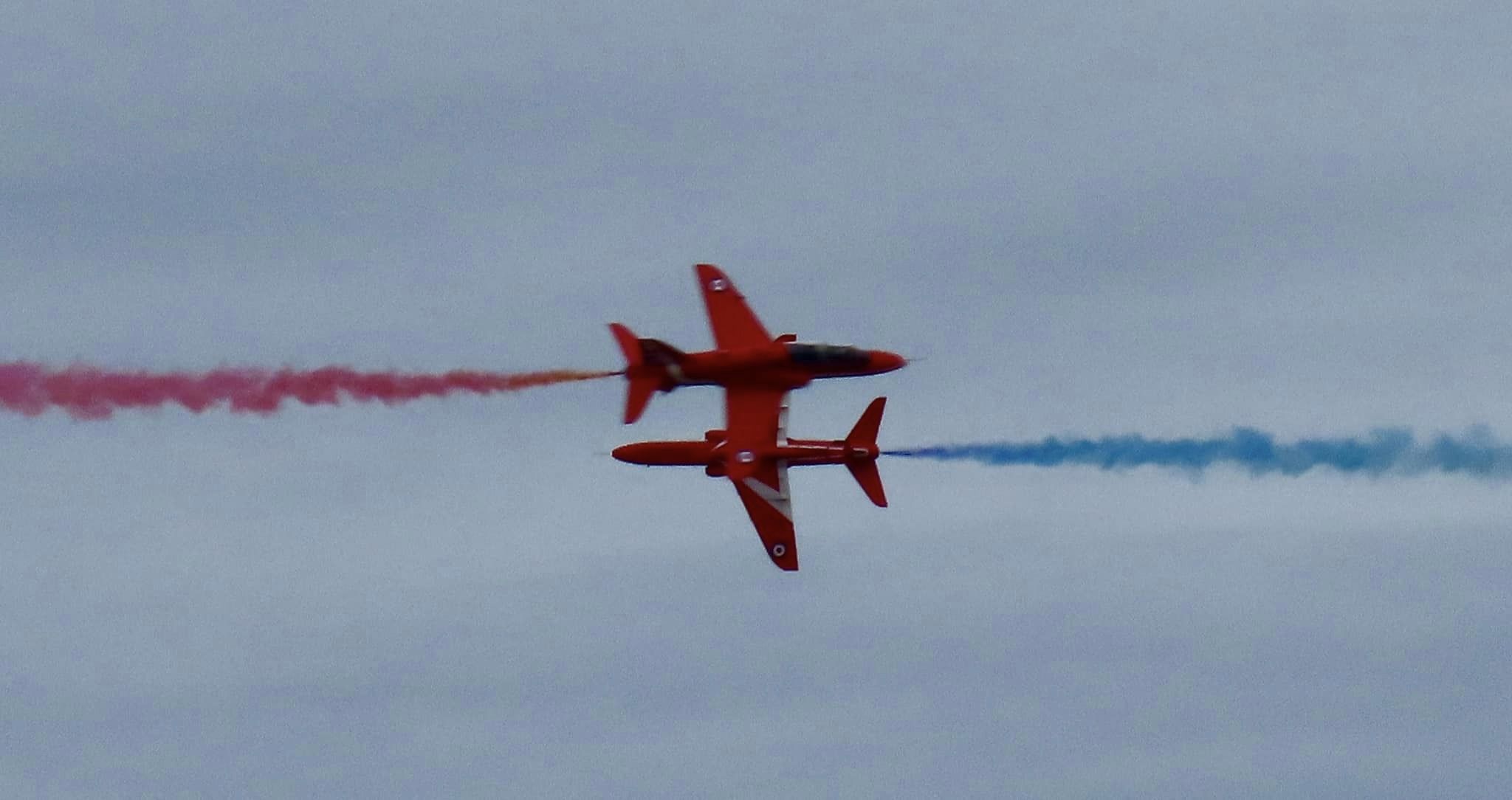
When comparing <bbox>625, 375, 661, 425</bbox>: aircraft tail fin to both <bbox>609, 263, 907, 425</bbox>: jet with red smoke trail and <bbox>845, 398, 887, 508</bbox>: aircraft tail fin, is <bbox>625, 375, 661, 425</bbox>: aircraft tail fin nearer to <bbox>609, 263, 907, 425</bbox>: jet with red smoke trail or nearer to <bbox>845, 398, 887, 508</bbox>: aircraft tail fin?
<bbox>609, 263, 907, 425</bbox>: jet with red smoke trail

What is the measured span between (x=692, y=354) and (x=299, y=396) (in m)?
9.19

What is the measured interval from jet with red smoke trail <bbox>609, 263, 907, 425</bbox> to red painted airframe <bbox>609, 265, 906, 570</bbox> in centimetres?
2

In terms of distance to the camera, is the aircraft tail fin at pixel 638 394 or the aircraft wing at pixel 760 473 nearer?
the aircraft tail fin at pixel 638 394

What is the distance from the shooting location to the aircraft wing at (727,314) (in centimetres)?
6419

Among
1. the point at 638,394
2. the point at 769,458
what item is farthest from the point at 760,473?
the point at 638,394

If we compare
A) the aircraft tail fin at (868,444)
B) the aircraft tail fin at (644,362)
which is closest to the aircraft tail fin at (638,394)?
the aircraft tail fin at (644,362)

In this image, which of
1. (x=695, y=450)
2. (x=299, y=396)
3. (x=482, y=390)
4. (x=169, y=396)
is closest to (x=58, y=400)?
(x=169, y=396)

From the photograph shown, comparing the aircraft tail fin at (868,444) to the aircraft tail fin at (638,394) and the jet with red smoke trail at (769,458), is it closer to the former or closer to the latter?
the jet with red smoke trail at (769,458)

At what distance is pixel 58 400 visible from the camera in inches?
2074

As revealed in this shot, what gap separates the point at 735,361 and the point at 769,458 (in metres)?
2.43

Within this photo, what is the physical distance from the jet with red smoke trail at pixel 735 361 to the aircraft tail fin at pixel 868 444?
1.15 meters

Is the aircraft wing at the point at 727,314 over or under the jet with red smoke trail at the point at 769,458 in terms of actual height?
over

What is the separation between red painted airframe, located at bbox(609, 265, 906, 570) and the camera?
62750 mm

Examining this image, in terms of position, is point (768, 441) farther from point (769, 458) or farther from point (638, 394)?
point (638, 394)
